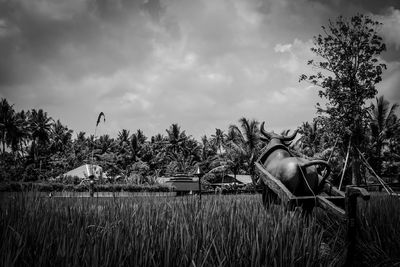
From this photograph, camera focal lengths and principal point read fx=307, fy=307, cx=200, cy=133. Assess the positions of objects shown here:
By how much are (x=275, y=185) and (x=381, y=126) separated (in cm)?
3079

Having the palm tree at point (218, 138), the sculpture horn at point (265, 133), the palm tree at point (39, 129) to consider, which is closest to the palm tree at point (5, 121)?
the palm tree at point (39, 129)

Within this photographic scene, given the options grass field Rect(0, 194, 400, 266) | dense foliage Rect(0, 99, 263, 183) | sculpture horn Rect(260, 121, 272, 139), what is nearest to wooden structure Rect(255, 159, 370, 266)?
grass field Rect(0, 194, 400, 266)

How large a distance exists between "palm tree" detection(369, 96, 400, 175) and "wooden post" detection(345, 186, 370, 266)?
30.2m

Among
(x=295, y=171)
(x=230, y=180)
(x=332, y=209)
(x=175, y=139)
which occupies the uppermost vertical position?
(x=175, y=139)

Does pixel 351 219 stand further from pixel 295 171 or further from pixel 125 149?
pixel 125 149

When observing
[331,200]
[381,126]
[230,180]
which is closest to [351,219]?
[331,200]

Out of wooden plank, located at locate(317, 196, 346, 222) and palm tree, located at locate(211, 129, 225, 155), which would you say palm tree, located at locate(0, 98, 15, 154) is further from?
wooden plank, located at locate(317, 196, 346, 222)

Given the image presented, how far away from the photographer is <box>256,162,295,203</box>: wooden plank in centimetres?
358

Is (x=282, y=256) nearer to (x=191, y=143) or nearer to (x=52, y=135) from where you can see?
(x=191, y=143)

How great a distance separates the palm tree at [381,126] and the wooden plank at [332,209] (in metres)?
29.7

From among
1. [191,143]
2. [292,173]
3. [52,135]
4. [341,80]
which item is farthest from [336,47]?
[52,135]

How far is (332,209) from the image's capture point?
10.0ft

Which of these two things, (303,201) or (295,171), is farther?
(295,171)

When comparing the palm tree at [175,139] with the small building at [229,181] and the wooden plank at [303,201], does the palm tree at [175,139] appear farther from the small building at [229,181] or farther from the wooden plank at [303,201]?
the wooden plank at [303,201]
